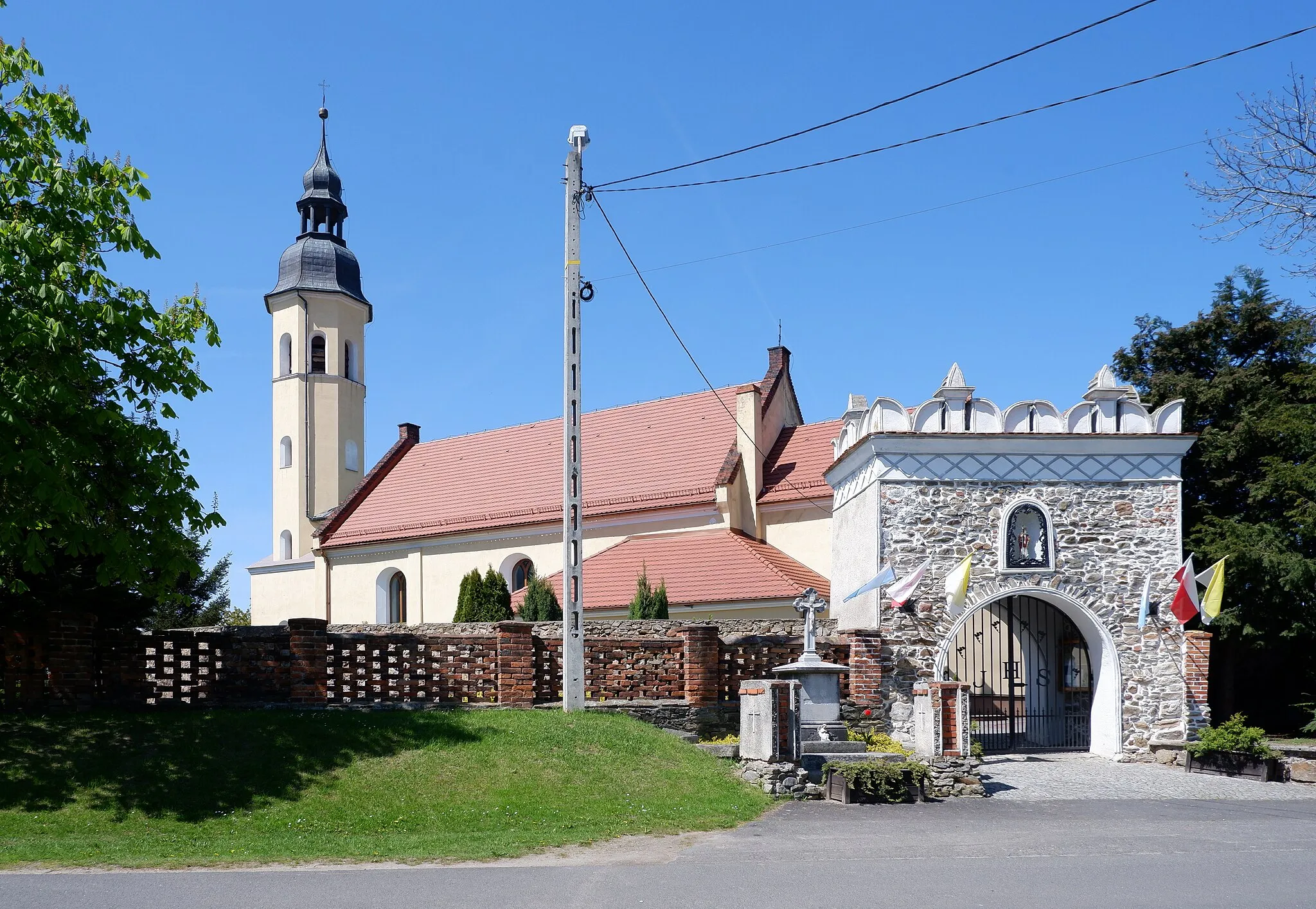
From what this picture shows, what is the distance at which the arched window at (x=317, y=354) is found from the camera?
3966cm

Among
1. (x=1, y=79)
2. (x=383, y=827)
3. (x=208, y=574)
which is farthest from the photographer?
(x=208, y=574)

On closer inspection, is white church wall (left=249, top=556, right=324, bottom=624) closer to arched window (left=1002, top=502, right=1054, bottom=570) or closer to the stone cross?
the stone cross

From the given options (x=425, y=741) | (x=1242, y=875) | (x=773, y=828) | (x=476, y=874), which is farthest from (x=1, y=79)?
(x=1242, y=875)

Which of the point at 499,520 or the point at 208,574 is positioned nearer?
the point at 499,520

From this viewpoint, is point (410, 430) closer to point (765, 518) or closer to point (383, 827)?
point (765, 518)

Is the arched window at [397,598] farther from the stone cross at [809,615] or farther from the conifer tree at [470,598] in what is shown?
the stone cross at [809,615]

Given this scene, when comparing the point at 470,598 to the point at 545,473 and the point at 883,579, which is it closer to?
the point at 545,473

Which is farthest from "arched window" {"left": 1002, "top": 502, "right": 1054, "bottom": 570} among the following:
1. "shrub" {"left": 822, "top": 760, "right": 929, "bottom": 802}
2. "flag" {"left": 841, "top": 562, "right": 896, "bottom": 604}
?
"shrub" {"left": 822, "top": 760, "right": 929, "bottom": 802}

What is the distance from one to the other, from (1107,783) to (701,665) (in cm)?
581

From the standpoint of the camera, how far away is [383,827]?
12.0 metres

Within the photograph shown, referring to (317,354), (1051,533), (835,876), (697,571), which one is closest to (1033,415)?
(1051,533)

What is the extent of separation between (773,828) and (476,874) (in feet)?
11.8

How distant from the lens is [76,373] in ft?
42.3

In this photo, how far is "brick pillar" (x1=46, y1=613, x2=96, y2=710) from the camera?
15055 mm
